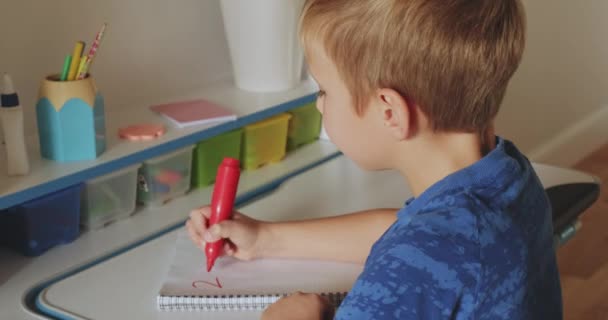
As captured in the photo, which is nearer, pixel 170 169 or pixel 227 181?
pixel 227 181

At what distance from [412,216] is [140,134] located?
533 mm

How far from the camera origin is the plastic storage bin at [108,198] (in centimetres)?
107

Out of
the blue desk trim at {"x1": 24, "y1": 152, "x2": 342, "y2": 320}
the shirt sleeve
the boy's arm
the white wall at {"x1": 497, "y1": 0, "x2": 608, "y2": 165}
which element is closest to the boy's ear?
the shirt sleeve

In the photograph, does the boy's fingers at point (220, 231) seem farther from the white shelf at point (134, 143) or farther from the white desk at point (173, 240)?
the white shelf at point (134, 143)

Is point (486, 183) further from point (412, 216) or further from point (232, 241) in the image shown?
point (232, 241)

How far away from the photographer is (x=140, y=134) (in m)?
1.12

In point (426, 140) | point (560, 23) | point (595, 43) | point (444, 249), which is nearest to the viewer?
point (444, 249)

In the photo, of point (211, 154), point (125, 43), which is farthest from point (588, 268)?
point (125, 43)

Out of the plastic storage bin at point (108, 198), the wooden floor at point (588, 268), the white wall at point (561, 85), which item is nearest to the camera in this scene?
the plastic storage bin at point (108, 198)

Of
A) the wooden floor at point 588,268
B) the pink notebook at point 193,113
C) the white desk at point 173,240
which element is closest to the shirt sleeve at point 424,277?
the white desk at point 173,240

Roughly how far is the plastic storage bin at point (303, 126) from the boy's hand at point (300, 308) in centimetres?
61

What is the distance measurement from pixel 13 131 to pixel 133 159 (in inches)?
6.4

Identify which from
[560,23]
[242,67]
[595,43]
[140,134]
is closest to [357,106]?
[140,134]

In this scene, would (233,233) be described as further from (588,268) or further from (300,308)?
(588,268)
